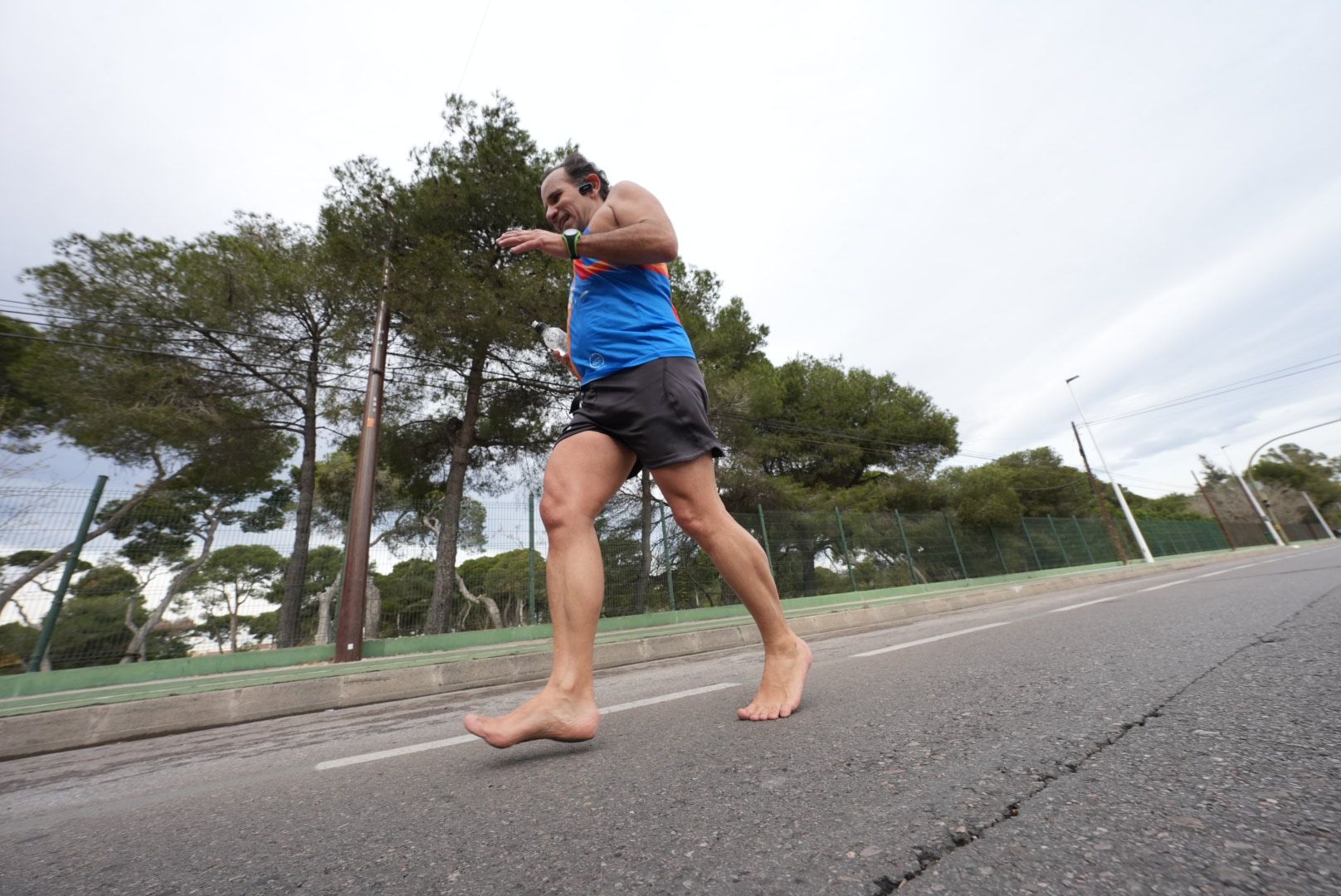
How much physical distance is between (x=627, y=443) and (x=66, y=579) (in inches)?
328

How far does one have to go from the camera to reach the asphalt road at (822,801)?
0.73 m

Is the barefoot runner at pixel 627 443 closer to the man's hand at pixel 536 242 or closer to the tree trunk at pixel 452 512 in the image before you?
the man's hand at pixel 536 242

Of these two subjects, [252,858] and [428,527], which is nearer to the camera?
[252,858]

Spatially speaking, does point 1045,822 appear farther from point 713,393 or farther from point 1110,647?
point 713,393

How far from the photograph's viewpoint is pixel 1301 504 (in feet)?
181

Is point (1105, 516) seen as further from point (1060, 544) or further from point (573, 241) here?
point (573, 241)

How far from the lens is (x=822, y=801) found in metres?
0.99

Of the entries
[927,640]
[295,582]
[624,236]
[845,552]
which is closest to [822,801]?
[624,236]

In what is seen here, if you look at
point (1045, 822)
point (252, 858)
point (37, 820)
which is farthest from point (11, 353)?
point (1045, 822)

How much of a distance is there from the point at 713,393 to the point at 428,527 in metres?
8.14

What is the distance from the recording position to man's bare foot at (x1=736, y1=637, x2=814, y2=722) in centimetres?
170

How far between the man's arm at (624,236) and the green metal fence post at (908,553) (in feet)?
47.1

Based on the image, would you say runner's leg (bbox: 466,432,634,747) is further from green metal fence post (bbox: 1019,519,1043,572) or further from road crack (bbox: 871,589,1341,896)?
green metal fence post (bbox: 1019,519,1043,572)

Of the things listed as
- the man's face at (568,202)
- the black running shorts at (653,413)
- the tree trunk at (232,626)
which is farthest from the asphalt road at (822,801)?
the tree trunk at (232,626)
